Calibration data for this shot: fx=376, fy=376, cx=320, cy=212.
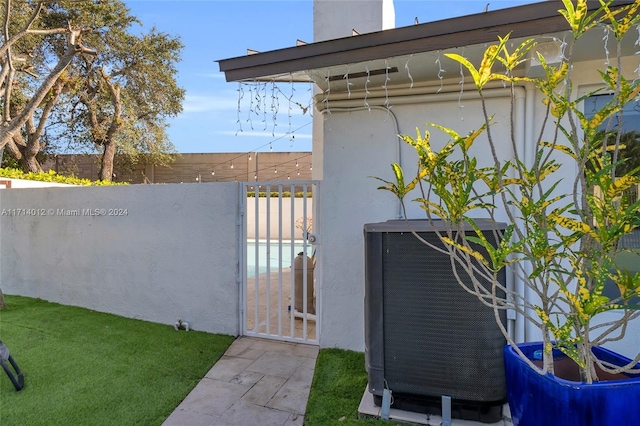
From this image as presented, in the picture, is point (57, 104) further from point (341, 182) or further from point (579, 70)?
point (579, 70)

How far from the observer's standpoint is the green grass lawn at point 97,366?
131 inches

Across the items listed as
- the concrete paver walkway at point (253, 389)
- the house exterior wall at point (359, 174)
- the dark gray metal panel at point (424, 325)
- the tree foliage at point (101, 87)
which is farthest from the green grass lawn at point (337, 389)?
the tree foliage at point (101, 87)

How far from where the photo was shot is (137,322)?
579cm

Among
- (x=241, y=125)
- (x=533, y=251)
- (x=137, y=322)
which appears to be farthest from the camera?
(x=137, y=322)

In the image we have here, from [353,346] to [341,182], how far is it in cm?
195

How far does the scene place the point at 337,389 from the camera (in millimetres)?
3689

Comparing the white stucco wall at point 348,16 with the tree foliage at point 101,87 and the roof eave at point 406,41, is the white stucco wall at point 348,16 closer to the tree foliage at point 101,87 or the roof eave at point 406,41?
the roof eave at point 406,41

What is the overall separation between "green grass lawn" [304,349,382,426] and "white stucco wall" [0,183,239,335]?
1699 millimetres

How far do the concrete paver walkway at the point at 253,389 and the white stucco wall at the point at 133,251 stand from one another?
35.4 inches

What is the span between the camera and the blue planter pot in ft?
6.29

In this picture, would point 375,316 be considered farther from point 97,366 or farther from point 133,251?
point 133,251

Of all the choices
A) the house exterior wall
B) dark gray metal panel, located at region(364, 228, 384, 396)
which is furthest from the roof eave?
dark gray metal panel, located at region(364, 228, 384, 396)

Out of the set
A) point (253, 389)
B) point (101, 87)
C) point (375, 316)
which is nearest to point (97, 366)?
point (253, 389)

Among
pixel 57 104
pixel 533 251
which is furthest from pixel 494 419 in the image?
pixel 57 104
